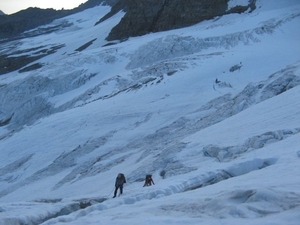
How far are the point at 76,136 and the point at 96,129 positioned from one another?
170 cm

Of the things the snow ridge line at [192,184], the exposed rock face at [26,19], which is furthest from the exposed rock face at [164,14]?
the exposed rock face at [26,19]

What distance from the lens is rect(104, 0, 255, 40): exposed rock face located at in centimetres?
7000

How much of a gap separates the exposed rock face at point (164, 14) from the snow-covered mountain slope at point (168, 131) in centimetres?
393

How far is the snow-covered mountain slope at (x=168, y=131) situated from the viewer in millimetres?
10914

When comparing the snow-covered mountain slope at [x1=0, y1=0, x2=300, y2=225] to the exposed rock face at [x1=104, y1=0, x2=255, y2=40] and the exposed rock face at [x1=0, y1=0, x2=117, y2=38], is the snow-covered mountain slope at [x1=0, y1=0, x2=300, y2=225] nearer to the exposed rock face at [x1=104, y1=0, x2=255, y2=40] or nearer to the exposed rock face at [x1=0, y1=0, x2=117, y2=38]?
the exposed rock face at [x1=104, y1=0, x2=255, y2=40]

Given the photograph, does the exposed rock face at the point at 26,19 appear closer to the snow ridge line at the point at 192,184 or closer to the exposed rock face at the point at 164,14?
the exposed rock face at the point at 164,14

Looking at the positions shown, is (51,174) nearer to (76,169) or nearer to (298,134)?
(76,169)

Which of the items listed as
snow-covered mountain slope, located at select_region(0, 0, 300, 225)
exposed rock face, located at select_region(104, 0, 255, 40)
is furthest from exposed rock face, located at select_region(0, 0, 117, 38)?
snow-covered mountain slope, located at select_region(0, 0, 300, 225)

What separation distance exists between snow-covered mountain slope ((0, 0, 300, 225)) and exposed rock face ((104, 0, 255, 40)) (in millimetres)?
3928

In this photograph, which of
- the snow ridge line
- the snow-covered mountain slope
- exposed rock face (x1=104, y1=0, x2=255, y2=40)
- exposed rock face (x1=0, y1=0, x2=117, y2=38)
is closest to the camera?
the snow-covered mountain slope

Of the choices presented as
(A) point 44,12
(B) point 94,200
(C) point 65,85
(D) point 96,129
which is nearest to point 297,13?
(C) point 65,85

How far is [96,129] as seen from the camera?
105 ft

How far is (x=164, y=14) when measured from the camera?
7425 cm

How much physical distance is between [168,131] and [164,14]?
4935 cm
